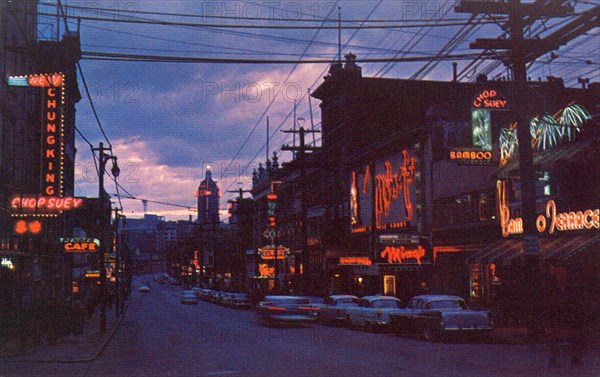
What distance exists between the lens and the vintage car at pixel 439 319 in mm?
24953

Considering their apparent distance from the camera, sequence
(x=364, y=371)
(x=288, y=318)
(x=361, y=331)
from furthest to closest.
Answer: (x=288, y=318)
(x=361, y=331)
(x=364, y=371)

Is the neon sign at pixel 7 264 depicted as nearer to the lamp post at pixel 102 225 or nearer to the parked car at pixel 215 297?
the lamp post at pixel 102 225

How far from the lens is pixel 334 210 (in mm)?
65625

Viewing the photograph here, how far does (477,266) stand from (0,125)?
2330 cm

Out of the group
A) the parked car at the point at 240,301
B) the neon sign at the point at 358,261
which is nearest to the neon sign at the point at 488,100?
the neon sign at the point at 358,261

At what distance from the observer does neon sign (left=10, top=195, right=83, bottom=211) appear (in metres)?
28.9

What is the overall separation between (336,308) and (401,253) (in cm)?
889

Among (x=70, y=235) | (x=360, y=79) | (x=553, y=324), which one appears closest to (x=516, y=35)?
(x=553, y=324)

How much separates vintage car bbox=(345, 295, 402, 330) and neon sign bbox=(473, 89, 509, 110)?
884cm

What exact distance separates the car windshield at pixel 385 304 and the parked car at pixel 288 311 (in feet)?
13.7

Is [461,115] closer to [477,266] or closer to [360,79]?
[477,266]

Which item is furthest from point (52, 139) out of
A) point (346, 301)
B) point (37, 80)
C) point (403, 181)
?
point (403, 181)

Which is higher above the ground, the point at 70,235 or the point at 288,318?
the point at 70,235

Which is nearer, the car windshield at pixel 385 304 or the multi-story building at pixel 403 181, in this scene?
the car windshield at pixel 385 304
